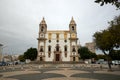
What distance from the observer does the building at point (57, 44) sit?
67.4m

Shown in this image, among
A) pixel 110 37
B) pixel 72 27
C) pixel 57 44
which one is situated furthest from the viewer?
pixel 72 27

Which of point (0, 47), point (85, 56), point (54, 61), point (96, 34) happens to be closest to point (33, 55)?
point (0, 47)

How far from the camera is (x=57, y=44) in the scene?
228 ft

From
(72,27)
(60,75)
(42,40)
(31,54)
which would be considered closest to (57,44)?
(42,40)

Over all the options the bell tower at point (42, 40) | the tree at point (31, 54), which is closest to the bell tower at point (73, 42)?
the bell tower at point (42, 40)

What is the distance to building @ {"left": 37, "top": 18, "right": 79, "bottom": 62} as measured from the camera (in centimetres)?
6738

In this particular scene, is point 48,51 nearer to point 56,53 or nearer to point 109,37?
point 56,53

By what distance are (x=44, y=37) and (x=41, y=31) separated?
330 centimetres

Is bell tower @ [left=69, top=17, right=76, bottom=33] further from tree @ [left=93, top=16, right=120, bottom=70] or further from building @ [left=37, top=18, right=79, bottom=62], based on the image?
tree @ [left=93, top=16, right=120, bottom=70]

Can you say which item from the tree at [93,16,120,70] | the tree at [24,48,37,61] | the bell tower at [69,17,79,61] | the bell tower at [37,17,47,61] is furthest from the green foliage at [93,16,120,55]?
the tree at [24,48,37,61]

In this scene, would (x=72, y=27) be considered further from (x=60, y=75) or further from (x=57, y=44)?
(x=60, y=75)

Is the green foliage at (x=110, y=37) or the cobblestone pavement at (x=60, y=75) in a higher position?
→ the green foliage at (x=110, y=37)

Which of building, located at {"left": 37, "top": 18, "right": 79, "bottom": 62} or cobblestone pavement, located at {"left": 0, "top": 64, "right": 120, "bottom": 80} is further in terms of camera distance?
building, located at {"left": 37, "top": 18, "right": 79, "bottom": 62}

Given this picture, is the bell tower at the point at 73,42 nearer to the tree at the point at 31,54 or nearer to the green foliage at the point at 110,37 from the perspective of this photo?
the tree at the point at 31,54
